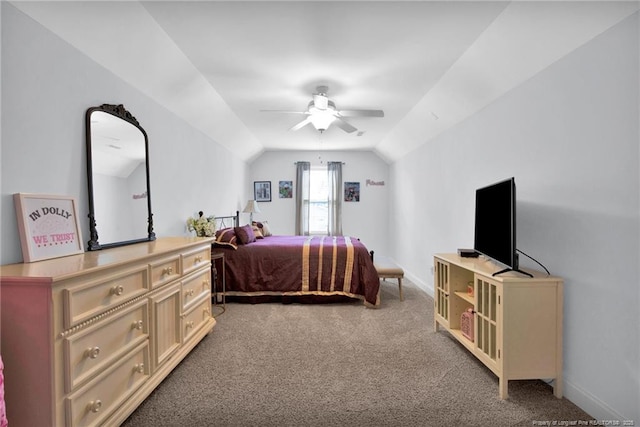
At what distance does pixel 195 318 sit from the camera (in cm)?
275

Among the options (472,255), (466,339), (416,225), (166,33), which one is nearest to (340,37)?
(166,33)

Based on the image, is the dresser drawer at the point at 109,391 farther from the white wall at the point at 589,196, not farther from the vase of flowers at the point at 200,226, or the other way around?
the white wall at the point at 589,196

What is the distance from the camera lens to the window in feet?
23.9

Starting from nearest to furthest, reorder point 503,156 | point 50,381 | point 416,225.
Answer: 1. point 50,381
2. point 503,156
3. point 416,225

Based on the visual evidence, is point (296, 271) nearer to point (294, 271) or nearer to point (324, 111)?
point (294, 271)

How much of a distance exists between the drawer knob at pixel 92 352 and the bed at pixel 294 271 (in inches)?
104

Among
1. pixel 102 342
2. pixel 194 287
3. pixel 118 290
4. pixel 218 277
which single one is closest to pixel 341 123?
pixel 194 287

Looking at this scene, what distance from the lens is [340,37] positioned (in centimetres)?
249

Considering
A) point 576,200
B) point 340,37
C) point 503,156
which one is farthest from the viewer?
point 503,156

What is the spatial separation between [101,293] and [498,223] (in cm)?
252

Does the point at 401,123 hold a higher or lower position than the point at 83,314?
higher

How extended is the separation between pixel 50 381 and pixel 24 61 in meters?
1.61

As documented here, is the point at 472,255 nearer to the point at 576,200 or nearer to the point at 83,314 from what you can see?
the point at 576,200

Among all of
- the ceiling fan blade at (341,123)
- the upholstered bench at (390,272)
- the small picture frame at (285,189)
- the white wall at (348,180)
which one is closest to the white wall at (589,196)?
the ceiling fan blade at (341,123)
